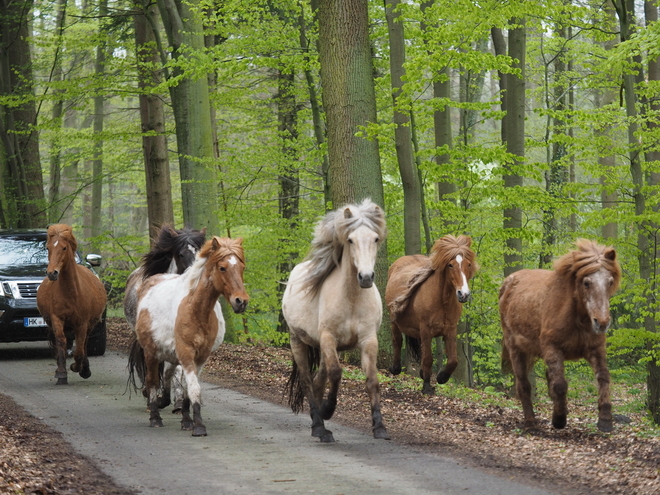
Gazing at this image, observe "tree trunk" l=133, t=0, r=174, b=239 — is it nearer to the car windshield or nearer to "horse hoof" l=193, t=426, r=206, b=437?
the car windshield

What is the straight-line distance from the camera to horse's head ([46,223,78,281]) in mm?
11447

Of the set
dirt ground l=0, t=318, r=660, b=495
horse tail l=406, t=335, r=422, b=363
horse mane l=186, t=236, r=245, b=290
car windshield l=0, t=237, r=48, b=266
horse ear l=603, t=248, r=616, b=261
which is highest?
car windshield l=0, t=237, r=48, b=266

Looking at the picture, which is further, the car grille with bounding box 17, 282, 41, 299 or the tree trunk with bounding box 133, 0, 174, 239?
the tree trunk with bounding box 133, 0, 174, 239

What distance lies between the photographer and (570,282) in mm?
7984

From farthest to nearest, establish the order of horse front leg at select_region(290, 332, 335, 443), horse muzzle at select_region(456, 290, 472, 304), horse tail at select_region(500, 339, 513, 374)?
1. horse muzzle at select_region(456, 290, 472, 304)
2. horse tail at select_region(500, 339, 513, 374)
3. horse front leg at select_region(290, 332, 335, 443)

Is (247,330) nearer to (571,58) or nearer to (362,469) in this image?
(571,58)

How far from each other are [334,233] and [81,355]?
5.69m

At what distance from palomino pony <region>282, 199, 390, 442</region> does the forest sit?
434cm

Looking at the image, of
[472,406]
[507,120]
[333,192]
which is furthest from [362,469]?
[507,120]

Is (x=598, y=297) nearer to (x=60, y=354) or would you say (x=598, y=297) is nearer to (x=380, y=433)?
(x=380, y=433)

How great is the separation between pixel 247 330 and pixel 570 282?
1697cm

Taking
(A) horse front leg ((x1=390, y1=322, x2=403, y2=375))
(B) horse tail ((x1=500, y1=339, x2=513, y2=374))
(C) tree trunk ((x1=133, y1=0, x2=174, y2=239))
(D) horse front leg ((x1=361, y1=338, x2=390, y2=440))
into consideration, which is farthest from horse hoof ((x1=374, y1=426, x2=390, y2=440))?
(C) tree trunk ((x1=133, y1=0, x2=174, y2=239))

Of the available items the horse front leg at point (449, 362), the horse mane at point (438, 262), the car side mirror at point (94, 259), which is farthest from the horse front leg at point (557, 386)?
the car side mirror at point (94, 259)

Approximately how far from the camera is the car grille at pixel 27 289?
1448 cm
